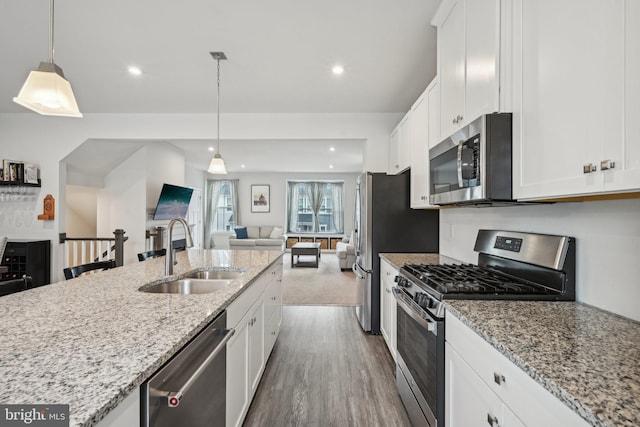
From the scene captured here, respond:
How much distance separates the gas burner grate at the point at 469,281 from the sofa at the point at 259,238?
21.6 ft

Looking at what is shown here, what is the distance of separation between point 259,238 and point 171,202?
12.2 ft

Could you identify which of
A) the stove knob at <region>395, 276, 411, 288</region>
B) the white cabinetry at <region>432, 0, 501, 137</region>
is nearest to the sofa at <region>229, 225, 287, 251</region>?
the stove knob at <region>395, 276, 411, 288</region>

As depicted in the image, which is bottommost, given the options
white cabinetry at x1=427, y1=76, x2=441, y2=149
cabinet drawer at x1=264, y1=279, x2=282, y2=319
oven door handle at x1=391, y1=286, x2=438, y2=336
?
cabinet drawer at x1=264, y1=279, x2=282, y2=319

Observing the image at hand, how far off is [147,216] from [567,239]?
18.6 feet

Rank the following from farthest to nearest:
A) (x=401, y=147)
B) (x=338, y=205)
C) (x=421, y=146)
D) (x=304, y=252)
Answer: (x=338, y=205), (x=304, y=252), (x=401, y=147), (x=421, y=146)

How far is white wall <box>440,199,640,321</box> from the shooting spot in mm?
1182

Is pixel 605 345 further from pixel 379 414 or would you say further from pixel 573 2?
pixel 379 414

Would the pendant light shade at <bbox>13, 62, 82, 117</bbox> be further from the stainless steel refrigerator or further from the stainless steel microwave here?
the stainless steel refrigerator

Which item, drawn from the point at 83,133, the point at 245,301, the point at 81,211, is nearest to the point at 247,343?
the point at 245,301

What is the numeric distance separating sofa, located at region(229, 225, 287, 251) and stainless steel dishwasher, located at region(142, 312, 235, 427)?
7.06 meters

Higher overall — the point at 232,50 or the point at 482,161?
the point at 232,50

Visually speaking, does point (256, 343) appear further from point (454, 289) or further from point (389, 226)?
point (389, 226)

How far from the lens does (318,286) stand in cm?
552

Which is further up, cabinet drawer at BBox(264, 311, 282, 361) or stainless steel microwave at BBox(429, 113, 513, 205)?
stainless steel microwave at BBox(429, 113, 513, 205)
